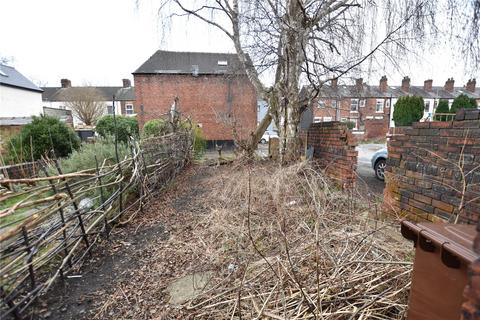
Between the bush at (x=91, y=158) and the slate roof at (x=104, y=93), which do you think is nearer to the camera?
the bush at (x=91, y=158)

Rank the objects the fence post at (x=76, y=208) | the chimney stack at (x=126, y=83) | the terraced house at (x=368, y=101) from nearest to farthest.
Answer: the fence post at (x=76, y=208) < the terraced house at (x=368, y=101) < the chimney stack at (x=126, y=83)

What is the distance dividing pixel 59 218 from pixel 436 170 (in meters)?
4.18

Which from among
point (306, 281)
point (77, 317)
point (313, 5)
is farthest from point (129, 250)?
point (313, 5)

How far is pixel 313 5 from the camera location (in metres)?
5.94

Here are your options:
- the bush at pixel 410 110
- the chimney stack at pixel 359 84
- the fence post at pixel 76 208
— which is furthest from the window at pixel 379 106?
the fence post at pixel 76 208

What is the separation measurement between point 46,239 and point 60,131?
9271mm

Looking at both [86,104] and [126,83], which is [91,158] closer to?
[86,104]

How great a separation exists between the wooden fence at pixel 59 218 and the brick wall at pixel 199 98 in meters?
13.5

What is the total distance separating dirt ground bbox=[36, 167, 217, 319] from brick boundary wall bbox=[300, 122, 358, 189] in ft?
9.78

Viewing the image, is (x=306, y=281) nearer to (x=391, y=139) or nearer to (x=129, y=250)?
(x=129, y=250)

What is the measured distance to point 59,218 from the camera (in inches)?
99.3

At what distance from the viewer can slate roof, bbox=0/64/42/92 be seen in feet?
67.5

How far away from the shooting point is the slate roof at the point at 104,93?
3010 centimetres

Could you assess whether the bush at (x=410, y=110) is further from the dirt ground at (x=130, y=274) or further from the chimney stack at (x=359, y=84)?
the dirt ground at (x=130, y=274)
